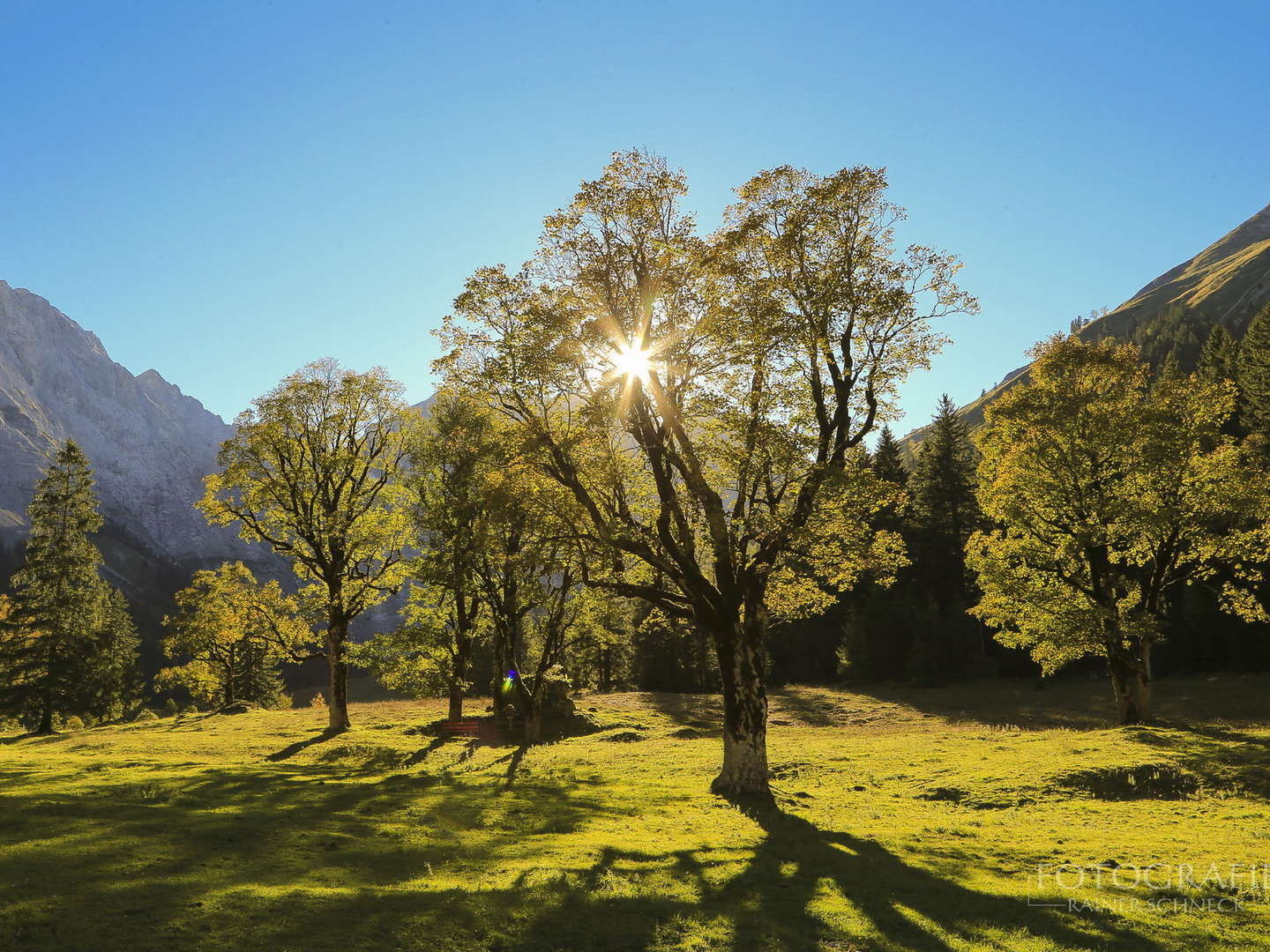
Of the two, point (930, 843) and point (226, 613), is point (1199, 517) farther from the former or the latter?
point (226, 613)

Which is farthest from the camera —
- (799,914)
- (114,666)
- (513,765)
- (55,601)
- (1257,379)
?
(114,666)

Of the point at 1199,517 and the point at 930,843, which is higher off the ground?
the point at 1199,517

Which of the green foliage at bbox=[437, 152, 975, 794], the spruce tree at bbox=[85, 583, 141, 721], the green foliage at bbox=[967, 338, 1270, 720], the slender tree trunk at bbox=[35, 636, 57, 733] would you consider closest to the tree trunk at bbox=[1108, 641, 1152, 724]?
the green foliage at bbox=[967, 338, 1270, 720]

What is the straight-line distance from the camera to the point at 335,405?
41.3 metres

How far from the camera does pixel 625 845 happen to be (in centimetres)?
1603

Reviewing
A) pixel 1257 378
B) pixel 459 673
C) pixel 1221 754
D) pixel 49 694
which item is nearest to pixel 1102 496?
pixel 1221 754

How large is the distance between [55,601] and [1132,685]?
67841mm

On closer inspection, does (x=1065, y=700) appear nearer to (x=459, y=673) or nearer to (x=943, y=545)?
(x=943, y=545)

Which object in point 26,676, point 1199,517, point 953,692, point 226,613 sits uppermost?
point 1199,517

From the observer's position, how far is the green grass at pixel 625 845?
34.3ft

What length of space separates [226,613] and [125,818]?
1085 inches

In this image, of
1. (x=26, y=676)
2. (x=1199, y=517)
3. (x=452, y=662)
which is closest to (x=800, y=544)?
(x=1199, y=517)

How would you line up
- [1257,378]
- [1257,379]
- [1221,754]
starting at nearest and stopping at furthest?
[1221,754] → [1257,379] → [1257,378]

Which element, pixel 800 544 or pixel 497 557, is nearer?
pixel 800 544
